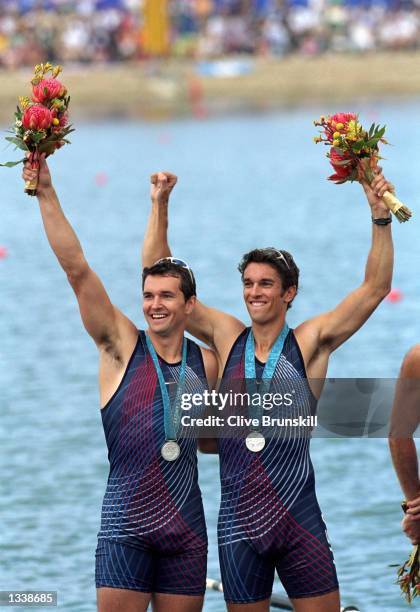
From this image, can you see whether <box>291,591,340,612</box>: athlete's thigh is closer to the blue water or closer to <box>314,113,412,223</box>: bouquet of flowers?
→ <box>314,113,412,223</box>: bouquet of flowers

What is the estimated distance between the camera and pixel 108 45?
5247 cm

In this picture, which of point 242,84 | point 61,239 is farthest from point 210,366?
point 242,84

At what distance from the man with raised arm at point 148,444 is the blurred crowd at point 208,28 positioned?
147 ft

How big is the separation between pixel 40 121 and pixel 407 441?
86.2 inches

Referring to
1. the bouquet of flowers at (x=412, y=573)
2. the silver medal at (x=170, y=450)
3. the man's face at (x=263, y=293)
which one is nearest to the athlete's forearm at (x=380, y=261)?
the man's face at (x=263, y=293)

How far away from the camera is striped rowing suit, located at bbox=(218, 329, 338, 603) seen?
6.78 meters

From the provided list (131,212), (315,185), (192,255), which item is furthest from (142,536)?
(315,185)

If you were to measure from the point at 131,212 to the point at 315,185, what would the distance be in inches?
242

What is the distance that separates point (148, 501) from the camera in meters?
6.81

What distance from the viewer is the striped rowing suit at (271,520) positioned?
6777 millimetres

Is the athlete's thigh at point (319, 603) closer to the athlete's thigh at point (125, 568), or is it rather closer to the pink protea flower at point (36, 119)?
the athlete's thigh at point (125, 568)

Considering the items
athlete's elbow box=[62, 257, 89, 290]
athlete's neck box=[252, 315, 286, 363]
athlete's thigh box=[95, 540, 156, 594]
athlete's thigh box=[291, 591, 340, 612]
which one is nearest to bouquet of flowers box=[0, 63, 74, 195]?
athlete's elbow box=[62, 257, 89, 290]

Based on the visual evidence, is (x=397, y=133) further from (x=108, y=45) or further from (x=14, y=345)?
(x=14, y=345)

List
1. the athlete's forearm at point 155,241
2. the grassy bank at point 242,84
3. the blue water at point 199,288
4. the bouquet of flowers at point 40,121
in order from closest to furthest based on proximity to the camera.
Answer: the bouquet of flowers at point 40,121
the athlete's forearm at point 155,241
the blue water at point 199,288
the grassy bank at point 242,84
